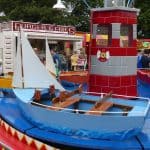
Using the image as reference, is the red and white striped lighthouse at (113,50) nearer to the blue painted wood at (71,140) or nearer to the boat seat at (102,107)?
the boat seat at (102,107)

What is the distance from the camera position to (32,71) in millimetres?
6953

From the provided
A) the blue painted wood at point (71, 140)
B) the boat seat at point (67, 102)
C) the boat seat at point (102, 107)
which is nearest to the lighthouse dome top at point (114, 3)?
the boat seat at point (67, 102)

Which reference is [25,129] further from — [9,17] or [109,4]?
[9,17]

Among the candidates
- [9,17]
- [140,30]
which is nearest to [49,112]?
[9,17]

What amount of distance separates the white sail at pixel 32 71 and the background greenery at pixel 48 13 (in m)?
21.6

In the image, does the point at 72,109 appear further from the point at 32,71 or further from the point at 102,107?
the point at 32,71

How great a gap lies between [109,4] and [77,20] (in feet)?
82.9

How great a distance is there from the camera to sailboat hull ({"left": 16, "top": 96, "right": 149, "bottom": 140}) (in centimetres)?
475

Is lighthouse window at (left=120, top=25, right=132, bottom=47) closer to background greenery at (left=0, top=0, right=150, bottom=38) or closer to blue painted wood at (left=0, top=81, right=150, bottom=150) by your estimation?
blue painted wood at (left=0, top=81, right=150, bottom=150)

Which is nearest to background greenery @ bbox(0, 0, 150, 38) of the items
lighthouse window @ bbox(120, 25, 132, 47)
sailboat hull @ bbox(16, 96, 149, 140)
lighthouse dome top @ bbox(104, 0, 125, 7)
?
lighthouse dome top @ bbox(104, 0, 125, 7)

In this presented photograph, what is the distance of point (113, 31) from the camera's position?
7320 millimetres

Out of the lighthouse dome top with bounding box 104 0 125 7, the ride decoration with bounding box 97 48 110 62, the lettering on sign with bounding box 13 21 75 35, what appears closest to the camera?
the ride decoration with bounding box 97 48 110 62

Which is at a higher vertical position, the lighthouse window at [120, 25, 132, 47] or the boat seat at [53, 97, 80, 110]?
the lighthouse window at [120, 25, 132, 47]

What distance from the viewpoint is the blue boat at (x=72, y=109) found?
4781mm
